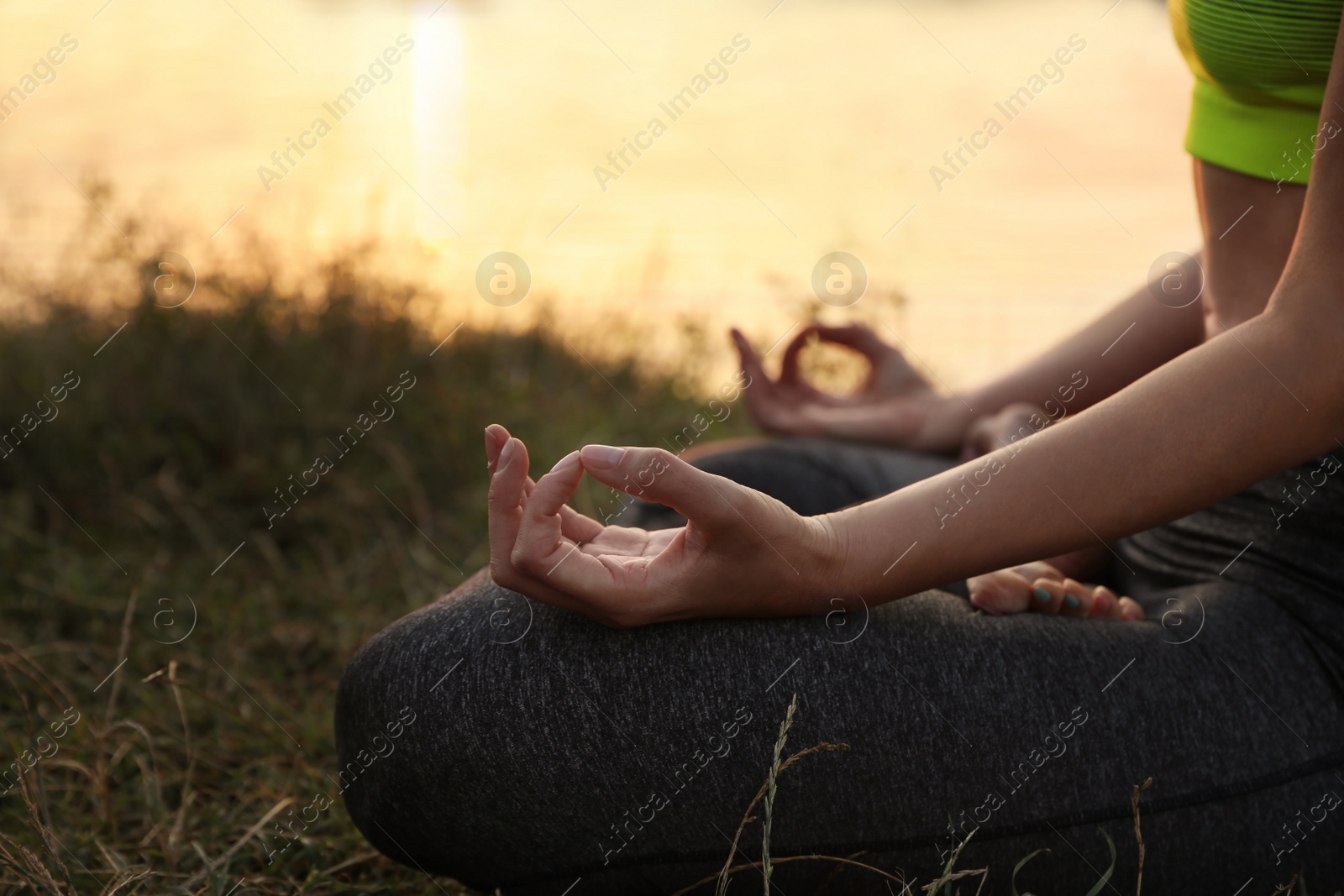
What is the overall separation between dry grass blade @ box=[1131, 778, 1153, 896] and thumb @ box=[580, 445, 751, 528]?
1.36ft

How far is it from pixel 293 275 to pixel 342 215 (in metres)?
0.21

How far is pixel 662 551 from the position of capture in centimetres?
88

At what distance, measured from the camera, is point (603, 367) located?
3.38m

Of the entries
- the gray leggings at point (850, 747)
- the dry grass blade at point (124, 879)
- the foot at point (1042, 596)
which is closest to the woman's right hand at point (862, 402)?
the foot at point (1042, 596)

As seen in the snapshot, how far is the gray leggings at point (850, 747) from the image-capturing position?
87cm

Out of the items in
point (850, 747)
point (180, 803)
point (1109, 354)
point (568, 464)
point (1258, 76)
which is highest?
point (1258, 76)

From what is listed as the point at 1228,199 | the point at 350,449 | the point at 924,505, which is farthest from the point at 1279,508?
the point at 350,449

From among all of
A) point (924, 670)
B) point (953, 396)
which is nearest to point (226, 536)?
point (953, 396)

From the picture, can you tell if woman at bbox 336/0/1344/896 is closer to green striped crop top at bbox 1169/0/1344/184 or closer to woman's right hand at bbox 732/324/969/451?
green striped crop top at bbox 1169/0/1344/184

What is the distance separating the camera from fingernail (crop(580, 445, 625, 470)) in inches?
30.9

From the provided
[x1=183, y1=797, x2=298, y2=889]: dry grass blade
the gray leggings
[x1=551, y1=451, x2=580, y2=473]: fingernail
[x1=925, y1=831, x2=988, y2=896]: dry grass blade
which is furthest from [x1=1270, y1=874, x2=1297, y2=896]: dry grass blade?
[x1=183, y1=797, x2=298, y2=889]: dry grass blade

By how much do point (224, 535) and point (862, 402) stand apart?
52.1 inches

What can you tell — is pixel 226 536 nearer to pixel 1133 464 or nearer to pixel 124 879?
pixel 124 879

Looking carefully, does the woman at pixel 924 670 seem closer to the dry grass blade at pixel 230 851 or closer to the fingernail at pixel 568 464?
the fingernail at pixel 568 464
